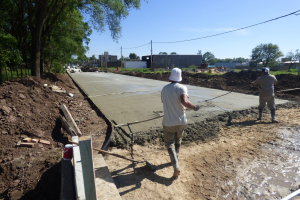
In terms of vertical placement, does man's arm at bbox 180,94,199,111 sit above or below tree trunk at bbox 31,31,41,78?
below

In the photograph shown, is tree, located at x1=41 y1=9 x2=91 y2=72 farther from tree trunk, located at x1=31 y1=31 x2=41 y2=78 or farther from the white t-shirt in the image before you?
the white t-shirt

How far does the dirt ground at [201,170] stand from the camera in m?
2.75

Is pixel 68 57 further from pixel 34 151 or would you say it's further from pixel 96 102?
pixel 34 151

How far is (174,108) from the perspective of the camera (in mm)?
3184

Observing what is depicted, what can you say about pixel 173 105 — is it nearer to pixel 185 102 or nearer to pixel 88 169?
pixel 185 102

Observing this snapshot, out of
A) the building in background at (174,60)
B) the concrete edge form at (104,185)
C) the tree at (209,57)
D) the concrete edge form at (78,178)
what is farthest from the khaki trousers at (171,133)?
the tree at (209,57)

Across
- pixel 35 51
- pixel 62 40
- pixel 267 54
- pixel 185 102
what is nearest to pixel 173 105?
pixel 185 102

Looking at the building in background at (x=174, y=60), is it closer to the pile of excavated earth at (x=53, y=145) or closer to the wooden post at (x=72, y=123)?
the pile of excavated earth at (x=53, y=145)

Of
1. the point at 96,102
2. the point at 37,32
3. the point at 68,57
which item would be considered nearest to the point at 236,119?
the point at 96,102

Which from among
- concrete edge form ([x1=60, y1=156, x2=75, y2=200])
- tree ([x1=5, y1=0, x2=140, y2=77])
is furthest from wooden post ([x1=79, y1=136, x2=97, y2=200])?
tree ([x1=5, y1=0, x2=140, y2=77])

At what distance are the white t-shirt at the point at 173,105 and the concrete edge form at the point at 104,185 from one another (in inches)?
50.2

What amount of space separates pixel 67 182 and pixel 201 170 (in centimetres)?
224

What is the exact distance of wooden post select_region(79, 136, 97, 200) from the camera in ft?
6.31

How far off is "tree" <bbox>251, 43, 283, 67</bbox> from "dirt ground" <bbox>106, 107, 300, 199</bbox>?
67273mm
